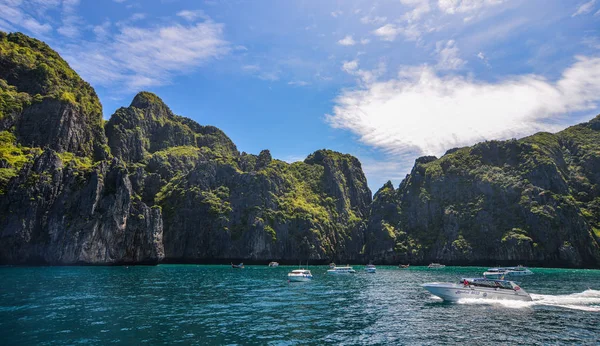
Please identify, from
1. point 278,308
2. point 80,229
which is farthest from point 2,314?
point 80,229

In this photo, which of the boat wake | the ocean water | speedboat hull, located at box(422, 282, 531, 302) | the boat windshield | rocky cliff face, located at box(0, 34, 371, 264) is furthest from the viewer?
rocky cliff face, located at box(0, 34, 371, 264)

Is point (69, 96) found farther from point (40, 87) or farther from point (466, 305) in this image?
point (466, 305)

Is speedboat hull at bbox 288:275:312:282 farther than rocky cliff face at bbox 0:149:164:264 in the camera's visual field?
No

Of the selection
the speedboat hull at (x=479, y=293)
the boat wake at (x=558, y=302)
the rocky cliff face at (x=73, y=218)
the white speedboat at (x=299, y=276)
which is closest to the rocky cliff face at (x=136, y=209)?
the rocky cliff face at (x=73, y=218)

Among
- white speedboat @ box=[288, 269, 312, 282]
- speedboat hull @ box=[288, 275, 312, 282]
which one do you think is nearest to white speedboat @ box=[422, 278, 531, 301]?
speedboat hull @ box=[288, 275, 312, 282]

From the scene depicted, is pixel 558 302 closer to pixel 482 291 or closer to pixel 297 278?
pixel 482 291

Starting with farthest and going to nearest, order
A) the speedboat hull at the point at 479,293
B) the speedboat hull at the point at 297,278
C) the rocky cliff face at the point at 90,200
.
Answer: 1. the rocky cliff face at the point at 90,200
2. the speedboat hull at the point at 297,278
3. the speedboat hull at the point at 479,293

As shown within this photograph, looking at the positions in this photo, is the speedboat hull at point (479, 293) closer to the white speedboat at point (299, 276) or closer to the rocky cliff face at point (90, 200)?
the white speedboat at point (299, 276)

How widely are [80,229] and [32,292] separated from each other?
8025cm

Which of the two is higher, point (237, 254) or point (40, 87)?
point (40, 87)

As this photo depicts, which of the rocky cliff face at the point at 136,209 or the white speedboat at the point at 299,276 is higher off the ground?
the rocky cliff face at the point at 136,209

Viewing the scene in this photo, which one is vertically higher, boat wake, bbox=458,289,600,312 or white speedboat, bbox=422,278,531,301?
white speedboat, bbox=422,278,531,301

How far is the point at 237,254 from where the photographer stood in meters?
171

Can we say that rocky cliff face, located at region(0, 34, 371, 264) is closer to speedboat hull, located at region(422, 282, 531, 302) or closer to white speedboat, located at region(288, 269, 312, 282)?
white speedboat, located at region(288, 269, 312, 282)
